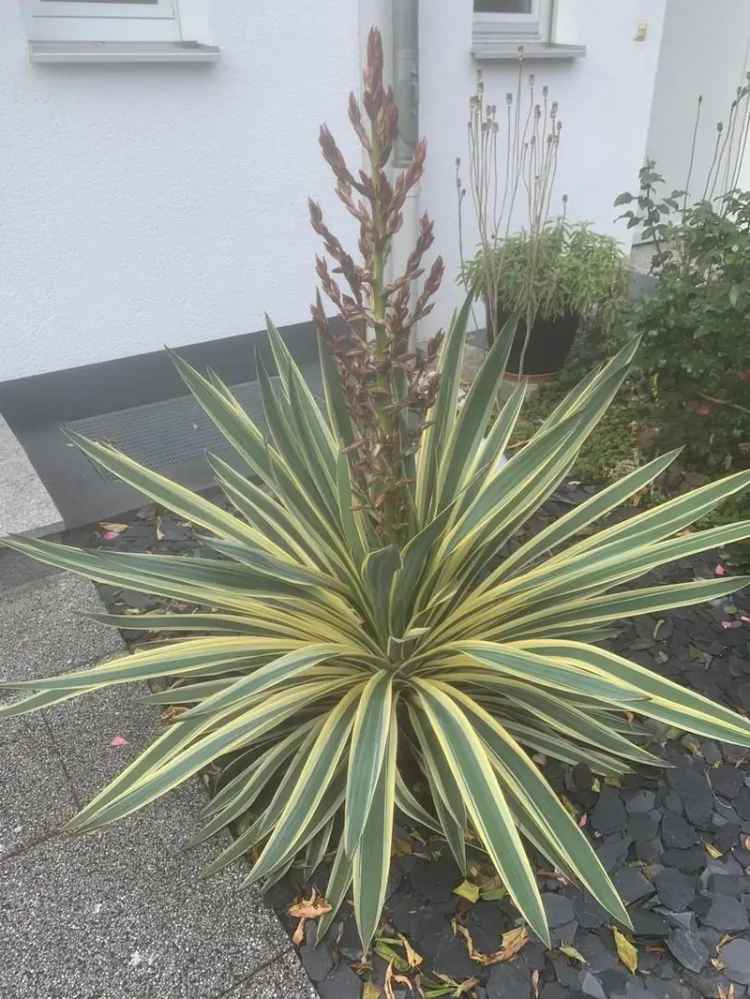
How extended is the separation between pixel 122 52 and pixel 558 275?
2.06 meters

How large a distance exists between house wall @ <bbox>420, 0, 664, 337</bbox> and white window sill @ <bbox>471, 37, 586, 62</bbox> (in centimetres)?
5

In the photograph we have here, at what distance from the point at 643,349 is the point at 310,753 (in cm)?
206

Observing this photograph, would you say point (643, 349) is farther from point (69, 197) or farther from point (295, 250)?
point (69, 197)

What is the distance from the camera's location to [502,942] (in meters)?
1.52

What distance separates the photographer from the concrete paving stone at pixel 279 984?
1.43 metres

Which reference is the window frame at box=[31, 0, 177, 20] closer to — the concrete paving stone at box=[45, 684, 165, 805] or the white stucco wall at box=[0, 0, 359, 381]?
the white stucco wall at box=[0, 0, 359, 381]

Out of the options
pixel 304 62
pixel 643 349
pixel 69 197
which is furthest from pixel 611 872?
pixel 304 62

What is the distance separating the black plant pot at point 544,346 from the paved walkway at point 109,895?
2.53m

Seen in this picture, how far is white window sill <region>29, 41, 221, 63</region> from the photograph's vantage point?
2863 millimetres

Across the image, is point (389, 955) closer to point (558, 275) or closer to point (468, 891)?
point (468, 891)

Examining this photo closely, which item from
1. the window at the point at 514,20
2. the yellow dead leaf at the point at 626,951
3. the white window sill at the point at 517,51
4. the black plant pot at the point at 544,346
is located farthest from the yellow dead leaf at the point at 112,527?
the window at the point at 514,20

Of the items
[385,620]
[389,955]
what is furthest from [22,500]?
[389,955]

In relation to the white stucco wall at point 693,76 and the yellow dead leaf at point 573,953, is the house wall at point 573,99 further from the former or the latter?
the yellow dead leaf at point 573,953

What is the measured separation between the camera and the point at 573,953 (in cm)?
151
